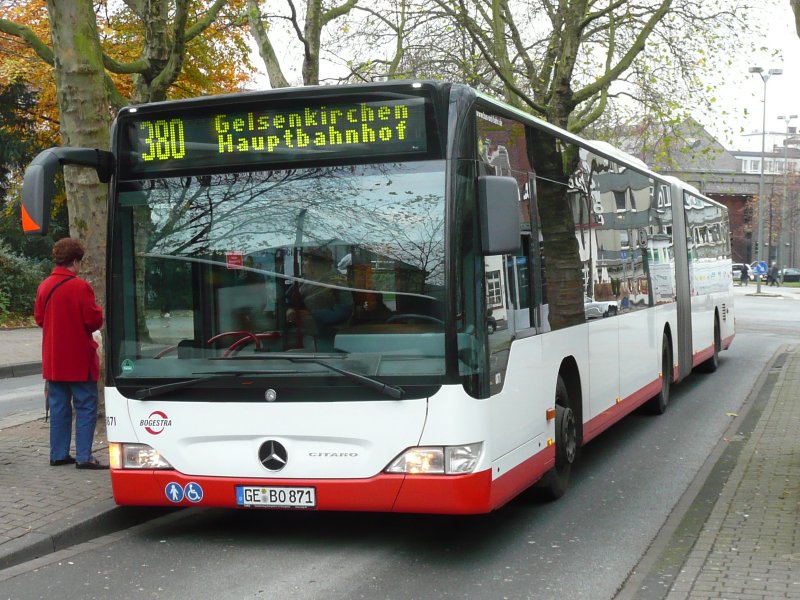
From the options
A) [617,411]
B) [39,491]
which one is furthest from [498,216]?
[617,411]

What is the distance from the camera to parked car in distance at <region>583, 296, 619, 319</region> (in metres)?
8.91

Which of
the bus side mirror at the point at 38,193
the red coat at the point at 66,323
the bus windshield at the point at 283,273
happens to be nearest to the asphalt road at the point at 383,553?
the bus windshield at the point at 283,273

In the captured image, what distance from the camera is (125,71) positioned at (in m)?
12.5

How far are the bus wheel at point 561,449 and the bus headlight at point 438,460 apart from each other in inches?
72.7

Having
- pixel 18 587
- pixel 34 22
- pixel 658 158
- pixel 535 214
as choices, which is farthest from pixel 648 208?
pixel 34 22

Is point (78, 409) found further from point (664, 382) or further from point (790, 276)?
point (790, 276)

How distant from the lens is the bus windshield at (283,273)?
20.2 feet

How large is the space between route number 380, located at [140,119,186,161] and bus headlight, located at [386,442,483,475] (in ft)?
7.40

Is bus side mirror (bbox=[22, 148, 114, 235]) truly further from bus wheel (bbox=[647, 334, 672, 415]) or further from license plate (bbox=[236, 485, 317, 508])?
bus wheel (bbox=[647, 334, 672, 415])

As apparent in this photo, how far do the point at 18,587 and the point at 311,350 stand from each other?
200 centimetres

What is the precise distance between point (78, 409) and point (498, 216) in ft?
13.1

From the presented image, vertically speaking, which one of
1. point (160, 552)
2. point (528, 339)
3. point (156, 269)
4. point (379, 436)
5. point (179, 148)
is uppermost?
point (179, 148)

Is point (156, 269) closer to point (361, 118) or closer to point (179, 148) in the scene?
point (179, 148)

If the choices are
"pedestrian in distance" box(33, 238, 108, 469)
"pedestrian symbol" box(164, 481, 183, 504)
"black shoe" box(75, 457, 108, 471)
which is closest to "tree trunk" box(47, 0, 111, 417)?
"pedestrian in distance" box(33, 238, 108, 469)
